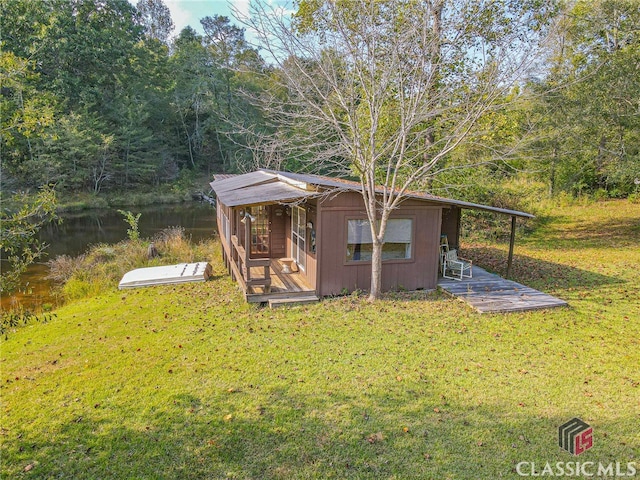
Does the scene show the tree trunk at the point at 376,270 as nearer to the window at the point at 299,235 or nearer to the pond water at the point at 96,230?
the window at the point at 299,235

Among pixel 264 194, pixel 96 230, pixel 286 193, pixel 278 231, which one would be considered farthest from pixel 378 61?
pixel 96 230

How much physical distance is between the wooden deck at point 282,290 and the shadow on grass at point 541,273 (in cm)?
537

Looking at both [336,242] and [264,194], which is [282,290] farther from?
[264,194]

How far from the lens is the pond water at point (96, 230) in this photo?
11108 mm

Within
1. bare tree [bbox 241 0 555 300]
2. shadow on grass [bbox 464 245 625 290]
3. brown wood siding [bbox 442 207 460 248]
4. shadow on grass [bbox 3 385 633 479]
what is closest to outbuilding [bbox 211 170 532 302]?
bare tree [bbox 241 0 555 300]

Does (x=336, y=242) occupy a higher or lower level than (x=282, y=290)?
higher

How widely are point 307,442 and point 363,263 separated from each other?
198 inches

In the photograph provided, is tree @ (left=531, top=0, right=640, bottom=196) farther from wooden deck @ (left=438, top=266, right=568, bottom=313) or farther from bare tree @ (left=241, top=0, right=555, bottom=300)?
wooden deck @ (left=438, top=266, right=568, bottom=313)

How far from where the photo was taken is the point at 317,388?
513cm

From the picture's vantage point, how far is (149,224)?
22594mm

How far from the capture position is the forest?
30.7ft

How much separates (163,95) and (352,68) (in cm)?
3369

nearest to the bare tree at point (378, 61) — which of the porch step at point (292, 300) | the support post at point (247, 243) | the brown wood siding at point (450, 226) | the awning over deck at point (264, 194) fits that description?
the awning over deck at point (264, 194)

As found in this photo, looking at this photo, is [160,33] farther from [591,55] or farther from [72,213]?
[591,55]
